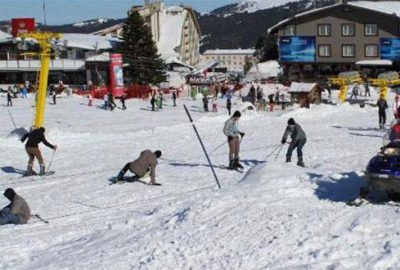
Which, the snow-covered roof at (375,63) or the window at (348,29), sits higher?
the window at (348,29)

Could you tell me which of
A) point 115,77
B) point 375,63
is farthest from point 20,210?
point 375,63

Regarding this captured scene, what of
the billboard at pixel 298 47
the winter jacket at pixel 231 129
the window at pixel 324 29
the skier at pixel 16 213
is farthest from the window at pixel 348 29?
the skier at pixel 16 213

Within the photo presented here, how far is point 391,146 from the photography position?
10.4m

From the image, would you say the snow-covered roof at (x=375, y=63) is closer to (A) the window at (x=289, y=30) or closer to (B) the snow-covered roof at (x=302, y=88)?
(A) the window at (x=289, y=30)

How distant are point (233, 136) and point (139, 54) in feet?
168

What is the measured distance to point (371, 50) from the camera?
235 feet

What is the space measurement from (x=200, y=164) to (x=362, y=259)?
37.5ft

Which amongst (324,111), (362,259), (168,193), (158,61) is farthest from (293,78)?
(362,259)

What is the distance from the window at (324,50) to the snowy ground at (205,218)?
170ft

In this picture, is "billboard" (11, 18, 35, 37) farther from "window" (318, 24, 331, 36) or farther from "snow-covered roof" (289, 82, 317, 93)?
"snow-covered roof" (289, 82, 317, 93)

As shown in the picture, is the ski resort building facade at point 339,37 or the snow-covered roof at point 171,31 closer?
the ski resort building facade at point 339,37

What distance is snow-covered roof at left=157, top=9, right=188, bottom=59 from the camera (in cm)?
10434

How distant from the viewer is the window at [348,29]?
72.2 metres

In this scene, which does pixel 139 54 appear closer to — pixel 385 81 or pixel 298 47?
pixel 298 47
